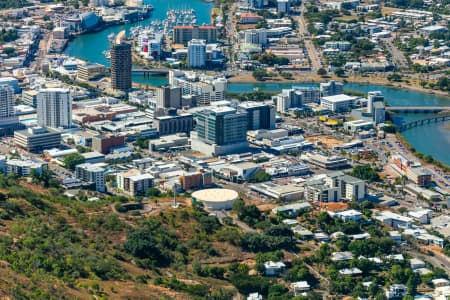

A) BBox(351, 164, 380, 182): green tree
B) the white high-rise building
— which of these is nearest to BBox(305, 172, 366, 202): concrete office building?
BBox(351, 164, 380, 182): green tree

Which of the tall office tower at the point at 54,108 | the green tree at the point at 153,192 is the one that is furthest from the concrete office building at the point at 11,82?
the green tree at the point at 153,192

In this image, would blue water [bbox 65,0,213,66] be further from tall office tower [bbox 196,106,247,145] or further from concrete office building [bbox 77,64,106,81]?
tall office tower [bbox 196,106,247,145]

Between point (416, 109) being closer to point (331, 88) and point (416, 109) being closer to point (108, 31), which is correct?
point (331, 88)

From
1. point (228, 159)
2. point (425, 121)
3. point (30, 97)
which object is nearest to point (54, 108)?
point (30, 97)

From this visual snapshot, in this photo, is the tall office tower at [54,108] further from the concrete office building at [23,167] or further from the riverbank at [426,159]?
the riverbank at [426,159]

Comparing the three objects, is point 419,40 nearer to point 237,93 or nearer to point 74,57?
point 237,93
